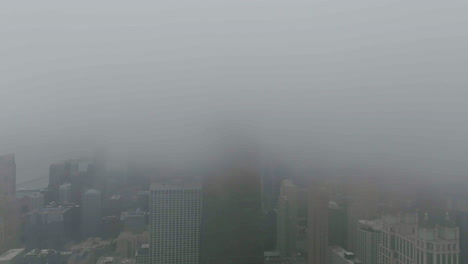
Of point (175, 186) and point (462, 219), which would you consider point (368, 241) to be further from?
point (175, 186)

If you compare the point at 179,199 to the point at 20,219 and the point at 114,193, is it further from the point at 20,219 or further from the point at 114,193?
the point at 20,219

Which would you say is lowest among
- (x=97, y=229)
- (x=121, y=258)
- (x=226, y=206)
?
(x=121, y=258)

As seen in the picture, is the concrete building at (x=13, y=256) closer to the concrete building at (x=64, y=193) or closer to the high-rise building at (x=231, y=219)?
the concrete building at (x=64, y=193)

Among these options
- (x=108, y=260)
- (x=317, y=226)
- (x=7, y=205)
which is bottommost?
(x=108, y=260)

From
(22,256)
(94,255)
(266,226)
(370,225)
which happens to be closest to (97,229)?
(94,255)

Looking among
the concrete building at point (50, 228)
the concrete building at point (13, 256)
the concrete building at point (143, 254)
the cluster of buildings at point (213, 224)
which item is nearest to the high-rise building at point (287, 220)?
the cluster of buildings at point (213, 224)

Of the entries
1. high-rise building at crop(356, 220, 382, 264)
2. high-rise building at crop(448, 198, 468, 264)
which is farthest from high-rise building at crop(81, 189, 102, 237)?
high-rise building at crop(448, 198, 468, 264)

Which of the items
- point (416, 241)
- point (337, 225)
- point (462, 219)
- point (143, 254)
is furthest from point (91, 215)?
point (462, 219)
